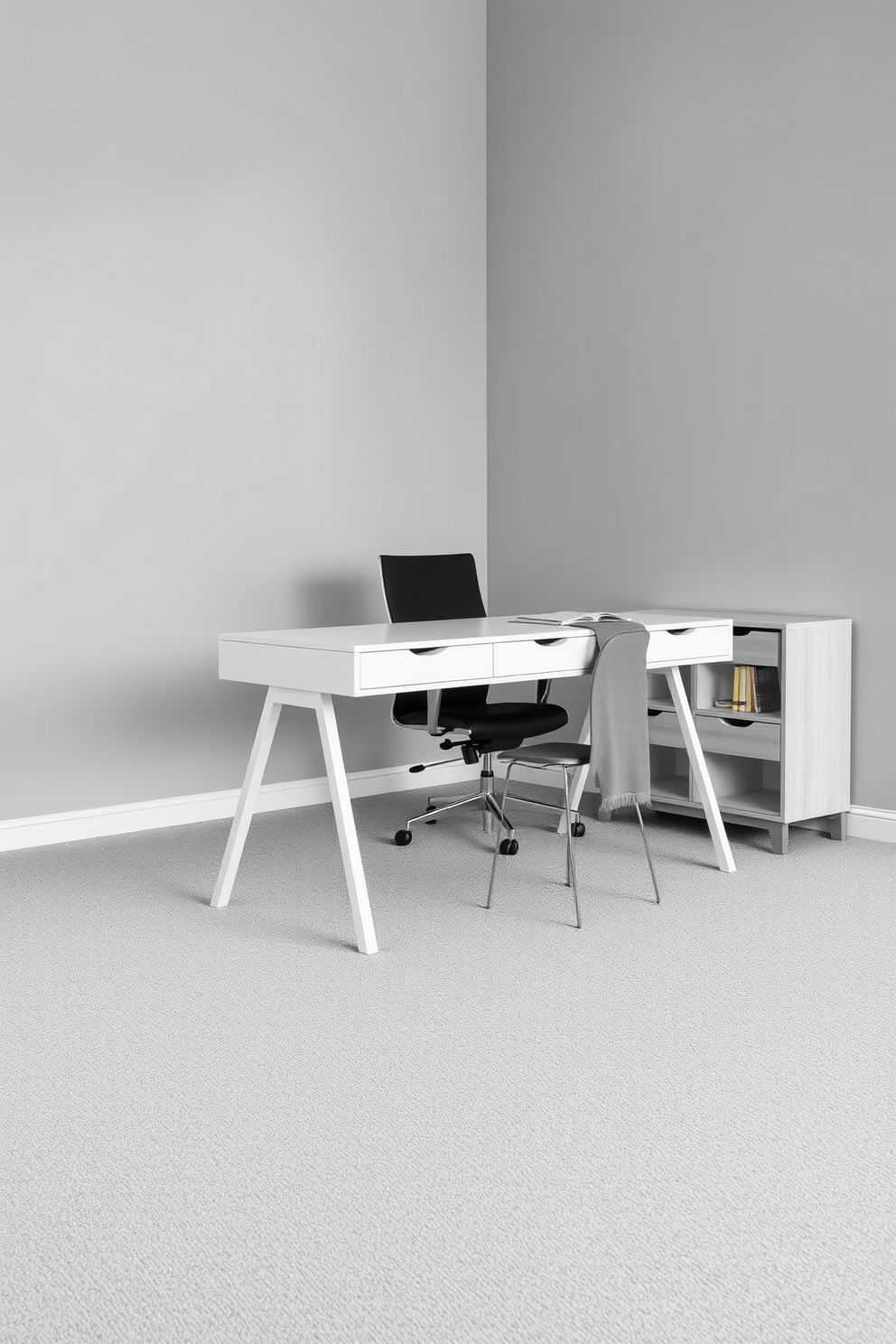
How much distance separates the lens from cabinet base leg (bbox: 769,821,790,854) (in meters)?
4.45

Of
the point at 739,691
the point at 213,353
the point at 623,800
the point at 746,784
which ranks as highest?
the point at 213,353

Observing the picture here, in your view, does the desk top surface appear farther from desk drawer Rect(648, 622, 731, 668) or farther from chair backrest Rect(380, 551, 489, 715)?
chair backrest Rect(380, 551, 489, 715)

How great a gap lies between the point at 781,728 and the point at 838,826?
1.71 ft

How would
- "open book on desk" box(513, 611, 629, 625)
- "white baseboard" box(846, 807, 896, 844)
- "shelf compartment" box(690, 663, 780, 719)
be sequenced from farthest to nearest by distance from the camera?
1. "shelf compartment" box(690, 663, 780, 719)
2. "white baseboard" box(846, 807, 896, 844)
3. "open book on desk" box(513, 611, 629, 625)

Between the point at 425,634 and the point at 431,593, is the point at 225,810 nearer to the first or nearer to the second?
the point at 431,593

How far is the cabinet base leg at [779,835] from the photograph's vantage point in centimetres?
445

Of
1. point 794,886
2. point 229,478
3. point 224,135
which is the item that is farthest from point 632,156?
point 794,886

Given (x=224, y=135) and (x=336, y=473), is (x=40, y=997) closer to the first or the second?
(x=336, y=473)

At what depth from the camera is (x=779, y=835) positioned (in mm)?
4477

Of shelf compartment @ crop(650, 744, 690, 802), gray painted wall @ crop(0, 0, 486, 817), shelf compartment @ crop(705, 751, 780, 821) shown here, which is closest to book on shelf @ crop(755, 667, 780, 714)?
shelf compartment @ crop(705, 751, 780, 821)

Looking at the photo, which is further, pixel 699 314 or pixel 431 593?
pixel 699 314

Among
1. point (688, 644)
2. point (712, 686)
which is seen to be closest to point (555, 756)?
point (688, 644)

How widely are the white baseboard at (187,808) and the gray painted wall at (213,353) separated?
0.06 meters

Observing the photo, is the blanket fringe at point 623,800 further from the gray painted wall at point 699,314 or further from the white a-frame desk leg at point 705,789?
the gray painted wall at point 699,314
